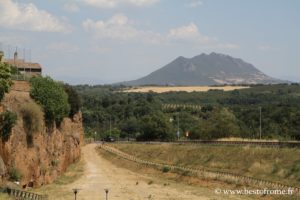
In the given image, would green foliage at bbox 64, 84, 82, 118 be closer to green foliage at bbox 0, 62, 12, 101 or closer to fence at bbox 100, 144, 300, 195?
fence at bbox 100, 144, 300, 195

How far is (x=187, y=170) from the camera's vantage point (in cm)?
7081

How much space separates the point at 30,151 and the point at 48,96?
10.6m

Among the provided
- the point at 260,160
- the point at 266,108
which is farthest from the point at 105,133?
the point at 260,160

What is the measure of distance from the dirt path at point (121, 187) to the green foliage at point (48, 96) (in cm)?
801

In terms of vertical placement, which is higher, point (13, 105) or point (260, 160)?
point (13, 105)

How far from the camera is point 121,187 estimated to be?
60406mm

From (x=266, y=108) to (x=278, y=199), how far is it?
90.9 m

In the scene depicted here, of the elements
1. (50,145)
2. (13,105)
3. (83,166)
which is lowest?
(83,166)

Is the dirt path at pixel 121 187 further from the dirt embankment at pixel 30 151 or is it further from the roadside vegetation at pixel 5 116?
the roadside vegetation at pixel 5 116

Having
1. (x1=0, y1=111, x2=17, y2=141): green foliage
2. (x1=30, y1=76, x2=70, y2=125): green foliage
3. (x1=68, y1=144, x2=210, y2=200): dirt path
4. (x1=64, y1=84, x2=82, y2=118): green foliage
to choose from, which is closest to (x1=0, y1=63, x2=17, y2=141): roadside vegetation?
(x1=0, y1=111, x2=17, y2=141): green foliage

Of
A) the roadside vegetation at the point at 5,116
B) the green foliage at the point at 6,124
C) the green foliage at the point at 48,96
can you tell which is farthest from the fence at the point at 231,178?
the green foliage at the point at 6,124

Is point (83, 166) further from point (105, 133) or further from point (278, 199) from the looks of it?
point (105, 133)

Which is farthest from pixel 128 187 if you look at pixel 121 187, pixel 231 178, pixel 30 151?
pixel 30 151

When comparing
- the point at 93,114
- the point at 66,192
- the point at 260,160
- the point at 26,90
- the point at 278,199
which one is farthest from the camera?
the point at 93,114
